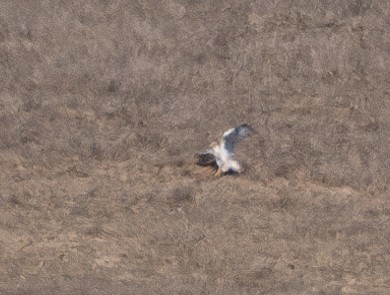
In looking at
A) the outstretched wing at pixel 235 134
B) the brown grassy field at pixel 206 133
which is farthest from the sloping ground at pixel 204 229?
the outstretched wing at pixel 235 134

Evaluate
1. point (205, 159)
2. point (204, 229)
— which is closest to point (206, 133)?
point (205, 159)

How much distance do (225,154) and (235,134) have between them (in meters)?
0.11

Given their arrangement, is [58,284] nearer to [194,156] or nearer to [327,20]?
[194,156]

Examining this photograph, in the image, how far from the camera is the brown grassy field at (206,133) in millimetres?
3230

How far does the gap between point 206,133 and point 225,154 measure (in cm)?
14

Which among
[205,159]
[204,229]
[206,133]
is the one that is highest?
[206,133]

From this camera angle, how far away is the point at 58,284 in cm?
338

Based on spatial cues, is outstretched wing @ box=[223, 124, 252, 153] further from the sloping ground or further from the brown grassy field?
the sloping ground

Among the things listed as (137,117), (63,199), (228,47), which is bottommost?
(63,199)

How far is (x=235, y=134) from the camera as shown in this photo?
3.24 meters

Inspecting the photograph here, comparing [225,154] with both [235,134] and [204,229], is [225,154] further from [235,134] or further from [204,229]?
[204,229]

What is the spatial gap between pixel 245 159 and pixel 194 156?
26 centimetres

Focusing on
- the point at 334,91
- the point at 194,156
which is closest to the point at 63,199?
the point at 194,156

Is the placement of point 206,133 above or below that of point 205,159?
above
